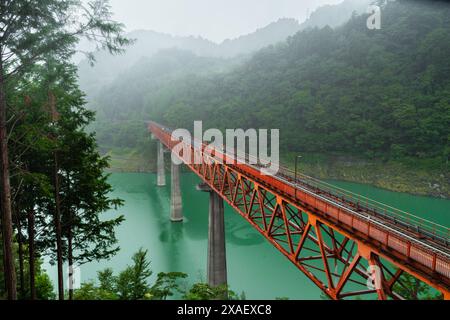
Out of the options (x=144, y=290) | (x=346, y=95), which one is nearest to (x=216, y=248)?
(x=144, y=290)

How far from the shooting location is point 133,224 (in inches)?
1633

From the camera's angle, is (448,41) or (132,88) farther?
(132,88)

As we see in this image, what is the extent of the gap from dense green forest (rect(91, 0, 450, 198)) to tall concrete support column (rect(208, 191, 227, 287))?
50.5 metres

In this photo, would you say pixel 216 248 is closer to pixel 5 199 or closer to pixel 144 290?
pixel 144 290

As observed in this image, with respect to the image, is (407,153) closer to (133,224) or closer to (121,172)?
(133,224)

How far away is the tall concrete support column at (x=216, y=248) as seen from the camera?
22.2 m

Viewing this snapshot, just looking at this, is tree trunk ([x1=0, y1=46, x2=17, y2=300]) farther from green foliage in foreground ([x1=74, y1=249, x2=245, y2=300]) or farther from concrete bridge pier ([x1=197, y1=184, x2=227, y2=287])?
concrete bridge pier ([x1=197, y1=184, x2=227, y2=287])

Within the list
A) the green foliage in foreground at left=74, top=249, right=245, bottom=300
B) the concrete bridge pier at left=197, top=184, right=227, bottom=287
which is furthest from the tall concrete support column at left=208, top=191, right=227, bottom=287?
the green foliage in foreground at left=74, top=249, right=245, bottom=300

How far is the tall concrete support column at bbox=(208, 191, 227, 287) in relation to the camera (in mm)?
22250

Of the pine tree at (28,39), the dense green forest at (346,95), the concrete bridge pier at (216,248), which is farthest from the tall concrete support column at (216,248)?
the dense green forest at (346,95)

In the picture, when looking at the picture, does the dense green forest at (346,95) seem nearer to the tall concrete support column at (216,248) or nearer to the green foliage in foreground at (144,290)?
the tall concrete support column at (216,248)

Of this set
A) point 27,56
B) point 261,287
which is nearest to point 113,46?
point 27,56

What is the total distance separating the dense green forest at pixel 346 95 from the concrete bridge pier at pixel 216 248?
50514 millimetres

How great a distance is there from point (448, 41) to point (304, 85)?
36.4m
